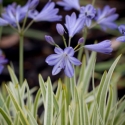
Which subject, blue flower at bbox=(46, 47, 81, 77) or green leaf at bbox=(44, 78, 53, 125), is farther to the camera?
green leaf at bbox=(44, 78, 53, 125)

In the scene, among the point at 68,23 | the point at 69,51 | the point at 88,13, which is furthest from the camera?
the point at 88,13

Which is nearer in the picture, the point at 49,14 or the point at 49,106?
the point at 49,106

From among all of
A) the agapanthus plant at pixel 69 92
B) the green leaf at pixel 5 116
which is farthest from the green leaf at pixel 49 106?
the green leaf at pixel 5 116

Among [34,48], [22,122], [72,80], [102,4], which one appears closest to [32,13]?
[72,80]

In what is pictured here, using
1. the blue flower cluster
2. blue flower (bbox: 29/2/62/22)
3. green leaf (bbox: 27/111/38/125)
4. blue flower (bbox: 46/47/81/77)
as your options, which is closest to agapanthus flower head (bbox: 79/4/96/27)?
the blue flower cluster

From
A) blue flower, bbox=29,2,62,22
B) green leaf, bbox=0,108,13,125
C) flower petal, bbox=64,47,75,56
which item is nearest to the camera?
flower petal, bbox=64,47,75,56

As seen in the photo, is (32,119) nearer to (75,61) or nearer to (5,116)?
(5,116)

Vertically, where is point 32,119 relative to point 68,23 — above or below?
below

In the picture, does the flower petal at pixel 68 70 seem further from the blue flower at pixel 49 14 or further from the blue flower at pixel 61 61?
the blue flower at pixel 49 14

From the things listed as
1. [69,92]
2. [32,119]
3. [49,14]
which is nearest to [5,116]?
[32,119]

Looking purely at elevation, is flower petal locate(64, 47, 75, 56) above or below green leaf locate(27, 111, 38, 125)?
above

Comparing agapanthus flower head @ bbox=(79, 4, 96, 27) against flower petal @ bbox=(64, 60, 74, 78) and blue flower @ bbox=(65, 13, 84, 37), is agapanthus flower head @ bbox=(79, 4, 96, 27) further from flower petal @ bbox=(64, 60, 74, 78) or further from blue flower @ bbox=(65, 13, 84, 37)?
flower petal @ bbox=(64, 60, 74, 78)
